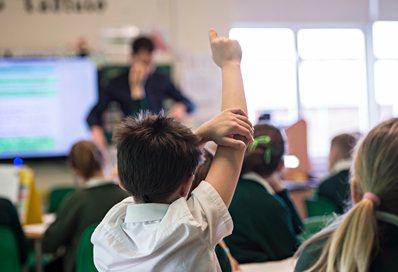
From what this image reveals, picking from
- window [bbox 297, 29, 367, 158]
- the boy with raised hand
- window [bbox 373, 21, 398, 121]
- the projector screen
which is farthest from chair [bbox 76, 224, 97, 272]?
window [bbox 373, 21, 398, 121]

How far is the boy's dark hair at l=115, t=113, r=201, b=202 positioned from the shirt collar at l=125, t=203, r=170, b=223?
25mm

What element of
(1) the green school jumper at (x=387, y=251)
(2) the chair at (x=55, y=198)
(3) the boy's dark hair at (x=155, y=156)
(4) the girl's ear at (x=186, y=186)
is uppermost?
(3) the boy's dark hair at (x=155, y=156)

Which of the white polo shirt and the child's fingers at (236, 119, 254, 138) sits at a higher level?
the child's fingers at (236, 119, 254, 138)

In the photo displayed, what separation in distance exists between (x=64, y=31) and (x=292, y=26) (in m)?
2.54

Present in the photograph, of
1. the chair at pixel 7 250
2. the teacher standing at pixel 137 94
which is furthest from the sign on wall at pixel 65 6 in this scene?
the chair at pixel 7 250

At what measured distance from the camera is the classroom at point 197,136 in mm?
1182

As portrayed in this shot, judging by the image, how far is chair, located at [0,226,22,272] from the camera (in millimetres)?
2963

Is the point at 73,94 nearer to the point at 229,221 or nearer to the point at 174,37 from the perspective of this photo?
the point at 174,37

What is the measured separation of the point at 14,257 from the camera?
9.79ft

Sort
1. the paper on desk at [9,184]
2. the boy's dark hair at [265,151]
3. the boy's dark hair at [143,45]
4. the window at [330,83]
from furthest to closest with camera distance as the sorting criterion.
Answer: the window at [330,83], the boy's dark hair at [143,45], the paper on desk at [9,184], the boy's dark hair at [265,151]

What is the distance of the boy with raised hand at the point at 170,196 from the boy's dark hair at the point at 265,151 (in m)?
1.16

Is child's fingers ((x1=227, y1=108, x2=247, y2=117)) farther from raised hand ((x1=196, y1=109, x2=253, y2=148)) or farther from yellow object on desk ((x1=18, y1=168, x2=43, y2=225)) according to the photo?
yellow object on desk ((x1=18, y1=168, x2=43, y2=225))

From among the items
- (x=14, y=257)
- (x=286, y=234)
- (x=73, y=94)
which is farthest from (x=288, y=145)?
(x=73, y=94)

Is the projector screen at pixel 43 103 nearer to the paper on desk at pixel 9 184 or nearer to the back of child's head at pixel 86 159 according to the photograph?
the paper on desk at pixel 9 184
